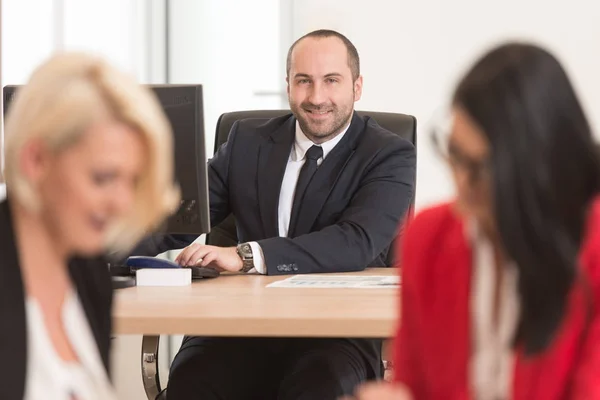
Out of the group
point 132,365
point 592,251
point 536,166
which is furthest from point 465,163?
point 132,365

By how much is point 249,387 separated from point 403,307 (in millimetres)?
1093

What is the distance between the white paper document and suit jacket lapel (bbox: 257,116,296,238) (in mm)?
384

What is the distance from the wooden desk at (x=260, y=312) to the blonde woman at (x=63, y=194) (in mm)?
576

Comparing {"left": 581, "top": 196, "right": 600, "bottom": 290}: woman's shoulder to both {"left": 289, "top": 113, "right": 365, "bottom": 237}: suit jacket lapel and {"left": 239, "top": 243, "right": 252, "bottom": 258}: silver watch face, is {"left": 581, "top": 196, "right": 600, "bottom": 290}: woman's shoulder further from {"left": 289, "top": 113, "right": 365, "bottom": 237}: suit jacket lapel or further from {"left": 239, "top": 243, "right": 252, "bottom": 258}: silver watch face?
{"left": 289, "top": 113, "right": 365, "bottom": 237}: suit jacket lapel

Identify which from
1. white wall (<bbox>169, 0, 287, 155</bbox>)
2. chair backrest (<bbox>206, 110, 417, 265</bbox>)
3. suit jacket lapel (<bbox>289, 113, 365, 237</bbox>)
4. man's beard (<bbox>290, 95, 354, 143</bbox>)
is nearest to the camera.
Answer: suit jacket lapel (<bbox>289, 113, 365, 237</bbox>)

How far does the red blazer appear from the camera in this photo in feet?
3.37

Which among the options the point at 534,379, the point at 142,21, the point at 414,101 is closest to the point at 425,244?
the point at 534,379

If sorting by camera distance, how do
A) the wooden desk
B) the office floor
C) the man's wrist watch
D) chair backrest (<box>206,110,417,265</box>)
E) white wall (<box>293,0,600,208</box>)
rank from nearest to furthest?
the wooden desk < the man's wrist watch < chair backrest (<box>206,110,417,265</box>) < the office floor < white wall (<box>293,0,600,208</box>)

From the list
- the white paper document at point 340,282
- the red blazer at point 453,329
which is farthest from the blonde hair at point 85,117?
the white paper document at point 340,282

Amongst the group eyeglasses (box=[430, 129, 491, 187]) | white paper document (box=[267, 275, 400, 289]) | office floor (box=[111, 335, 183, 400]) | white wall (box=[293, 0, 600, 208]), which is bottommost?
office floor (box=[111, 335, 183, 400])

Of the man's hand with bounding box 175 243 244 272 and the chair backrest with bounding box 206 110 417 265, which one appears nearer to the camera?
the man's hand with bounding box 175 243 244 272

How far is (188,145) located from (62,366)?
3.91ft

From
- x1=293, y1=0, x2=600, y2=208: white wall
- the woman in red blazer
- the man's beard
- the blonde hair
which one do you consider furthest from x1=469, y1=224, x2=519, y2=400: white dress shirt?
x1=293, y1=0, x2=600, y2=208: white wall

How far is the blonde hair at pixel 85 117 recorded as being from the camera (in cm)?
88
